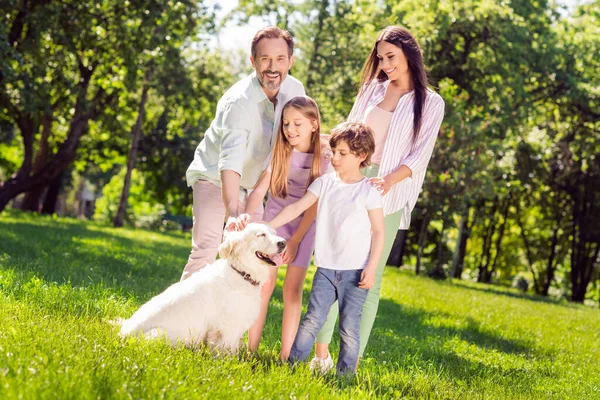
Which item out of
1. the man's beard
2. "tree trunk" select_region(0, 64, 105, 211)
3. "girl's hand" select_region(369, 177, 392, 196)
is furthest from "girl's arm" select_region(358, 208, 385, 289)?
"tree trunk" select_region(0, 64, 105, 211)

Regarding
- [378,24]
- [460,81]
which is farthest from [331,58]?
[460,81]

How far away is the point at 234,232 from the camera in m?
4.71

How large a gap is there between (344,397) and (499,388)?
2.17 metres

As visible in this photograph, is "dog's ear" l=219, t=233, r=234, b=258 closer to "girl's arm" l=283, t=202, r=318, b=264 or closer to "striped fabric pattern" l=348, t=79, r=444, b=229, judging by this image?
"girl's arm" l=283, t=202, r=318, b=264

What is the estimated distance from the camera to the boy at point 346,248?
4.83 metres

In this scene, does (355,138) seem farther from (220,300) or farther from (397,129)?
(220,300)

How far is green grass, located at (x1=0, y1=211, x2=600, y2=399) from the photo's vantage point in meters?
3.54

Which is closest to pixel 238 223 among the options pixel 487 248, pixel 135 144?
pixel 135 144

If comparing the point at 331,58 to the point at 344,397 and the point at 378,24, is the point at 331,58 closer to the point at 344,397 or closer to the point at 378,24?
the point at 378,24

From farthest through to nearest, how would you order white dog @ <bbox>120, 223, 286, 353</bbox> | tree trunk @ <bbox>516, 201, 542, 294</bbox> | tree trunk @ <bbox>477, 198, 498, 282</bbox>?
tree trunk @ <bbox>477, 198, 498, 282</bbox> < tree trunk @ <bbox>516, 201, 542, 294</bbox> < white dog @ <bbox>120, 223, 286, 353</bbox>

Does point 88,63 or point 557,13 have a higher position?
point 557,13

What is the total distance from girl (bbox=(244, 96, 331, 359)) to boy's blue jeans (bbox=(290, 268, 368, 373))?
0.43m

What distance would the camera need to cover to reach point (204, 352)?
4.53 meters

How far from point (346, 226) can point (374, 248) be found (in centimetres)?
25
